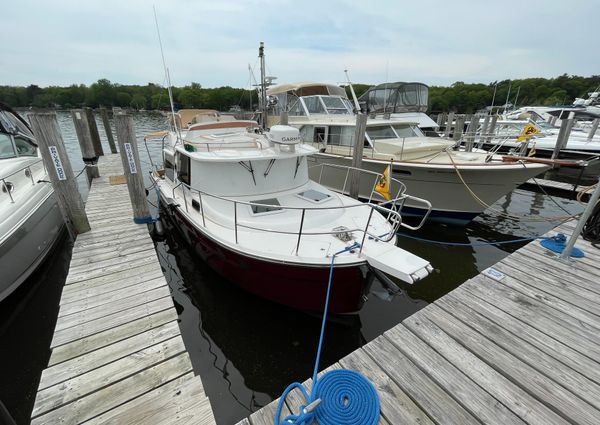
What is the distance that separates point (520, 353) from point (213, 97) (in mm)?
72170

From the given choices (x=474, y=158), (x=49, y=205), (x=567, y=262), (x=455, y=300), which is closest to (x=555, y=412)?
(x=455, y=300)

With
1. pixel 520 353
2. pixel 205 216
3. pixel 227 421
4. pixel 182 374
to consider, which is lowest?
pixel 227 421

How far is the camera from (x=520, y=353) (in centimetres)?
260

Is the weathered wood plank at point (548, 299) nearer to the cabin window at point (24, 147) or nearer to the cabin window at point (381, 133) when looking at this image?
the cabin window at point (381, 133)

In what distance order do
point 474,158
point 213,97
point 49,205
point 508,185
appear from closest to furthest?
point 49,205 < point 508,185 < point 474,158 < point 213,97

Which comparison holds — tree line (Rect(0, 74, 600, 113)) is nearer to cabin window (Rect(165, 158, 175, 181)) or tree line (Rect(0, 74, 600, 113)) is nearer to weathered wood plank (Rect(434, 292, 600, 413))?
cabin window (Rect(165, 158, 175, 181))

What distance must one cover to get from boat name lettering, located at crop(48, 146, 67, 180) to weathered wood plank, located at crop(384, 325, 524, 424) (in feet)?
18.3

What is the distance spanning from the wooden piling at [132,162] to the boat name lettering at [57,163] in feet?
2.91

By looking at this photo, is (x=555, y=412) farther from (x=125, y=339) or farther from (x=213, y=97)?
(x=213, y=97)

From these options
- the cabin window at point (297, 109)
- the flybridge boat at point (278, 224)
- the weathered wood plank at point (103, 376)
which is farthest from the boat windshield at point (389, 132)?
the weathered wood plank at point (103, 376)

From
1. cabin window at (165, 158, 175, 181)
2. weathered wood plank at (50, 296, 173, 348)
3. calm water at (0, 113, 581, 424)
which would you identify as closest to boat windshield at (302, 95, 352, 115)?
cabin window at (165, 158, 175, 181)

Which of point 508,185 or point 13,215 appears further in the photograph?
point 508,185

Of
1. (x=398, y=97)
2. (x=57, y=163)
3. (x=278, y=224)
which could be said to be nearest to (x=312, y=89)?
(x=398, y=97)

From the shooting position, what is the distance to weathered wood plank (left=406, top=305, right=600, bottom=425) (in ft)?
6.88
